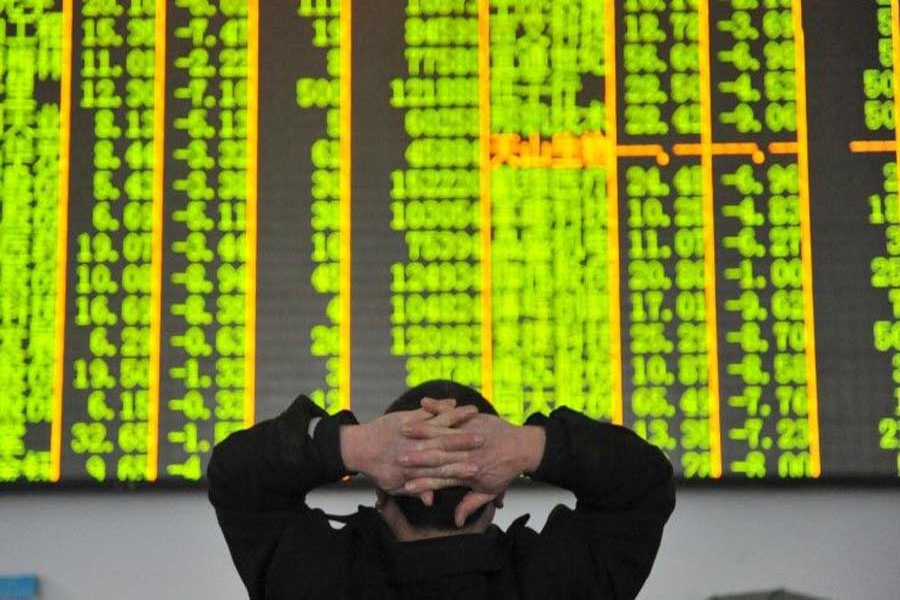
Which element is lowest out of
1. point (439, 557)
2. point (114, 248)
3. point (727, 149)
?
point (439, 557)

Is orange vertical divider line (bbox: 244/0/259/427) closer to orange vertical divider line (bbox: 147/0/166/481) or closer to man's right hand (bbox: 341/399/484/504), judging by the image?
orange vertical divider line (bbox: 147/0/166/481)

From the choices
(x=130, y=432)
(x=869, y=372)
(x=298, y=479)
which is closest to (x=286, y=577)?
(x=298, y=479)

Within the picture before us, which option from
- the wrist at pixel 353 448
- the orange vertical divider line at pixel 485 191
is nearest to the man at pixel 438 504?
the wrist at pixel 353 448

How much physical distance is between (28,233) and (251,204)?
11.9 inches

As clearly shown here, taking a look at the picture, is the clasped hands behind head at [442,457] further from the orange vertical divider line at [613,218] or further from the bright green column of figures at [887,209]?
the bright green column of figures at [887,209]

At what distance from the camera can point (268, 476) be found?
1.02 meters

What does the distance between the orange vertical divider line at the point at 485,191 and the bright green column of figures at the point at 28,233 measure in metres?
0.57

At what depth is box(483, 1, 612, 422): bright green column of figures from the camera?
1.87 metres

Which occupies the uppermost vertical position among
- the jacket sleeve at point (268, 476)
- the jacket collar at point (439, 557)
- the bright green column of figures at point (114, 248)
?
the bright green column of figures at point (114, 248)

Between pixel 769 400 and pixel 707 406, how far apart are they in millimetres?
81

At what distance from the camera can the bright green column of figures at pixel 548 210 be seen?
73.5 inches

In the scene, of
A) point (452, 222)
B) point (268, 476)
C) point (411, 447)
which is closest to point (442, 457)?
point (411, 447)

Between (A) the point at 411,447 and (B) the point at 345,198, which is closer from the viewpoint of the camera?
(A) the point at 411,447

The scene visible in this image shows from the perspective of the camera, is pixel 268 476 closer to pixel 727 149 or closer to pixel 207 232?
pixel 207 232
